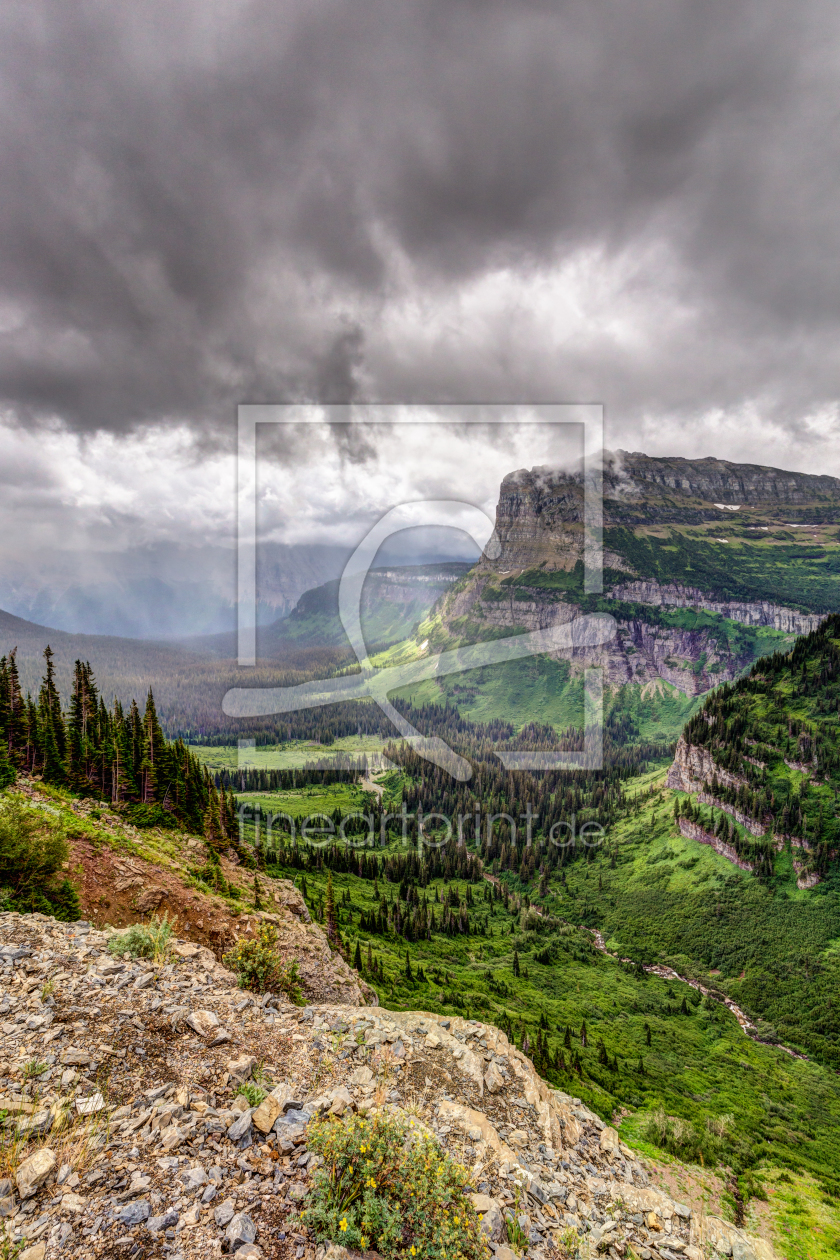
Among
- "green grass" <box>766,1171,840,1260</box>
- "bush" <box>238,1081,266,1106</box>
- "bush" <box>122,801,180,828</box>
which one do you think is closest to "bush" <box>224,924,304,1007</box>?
"bush" <box>238,1081,266,1106</box>

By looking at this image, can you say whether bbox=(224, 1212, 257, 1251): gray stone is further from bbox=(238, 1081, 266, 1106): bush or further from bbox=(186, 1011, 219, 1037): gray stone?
bbox=(186, 1011, 219, 1037): gray stone

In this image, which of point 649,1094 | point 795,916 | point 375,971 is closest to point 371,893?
point 375,971

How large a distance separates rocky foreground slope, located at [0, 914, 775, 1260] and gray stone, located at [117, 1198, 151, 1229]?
3 cm

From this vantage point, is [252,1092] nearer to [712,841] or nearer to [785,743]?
[712,841]

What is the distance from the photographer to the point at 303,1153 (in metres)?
8.83

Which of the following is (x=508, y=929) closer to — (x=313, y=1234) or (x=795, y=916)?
(x=795, y=916)

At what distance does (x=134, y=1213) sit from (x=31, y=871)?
15.2m

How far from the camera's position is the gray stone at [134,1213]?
6625mm

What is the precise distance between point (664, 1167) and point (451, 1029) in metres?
42.1

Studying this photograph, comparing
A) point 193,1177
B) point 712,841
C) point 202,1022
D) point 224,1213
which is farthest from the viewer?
point 712,841

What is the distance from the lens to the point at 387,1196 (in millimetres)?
8281

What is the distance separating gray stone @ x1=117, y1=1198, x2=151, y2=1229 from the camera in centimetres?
662

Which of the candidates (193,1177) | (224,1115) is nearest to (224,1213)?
(193,1177)

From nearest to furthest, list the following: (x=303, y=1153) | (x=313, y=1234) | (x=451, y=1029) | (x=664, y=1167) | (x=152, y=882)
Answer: (x=313, y=1234) < (x=303, y=1153) < (x=451, y=1029) < (x=152, y=882) < (x=664, y=1167)
